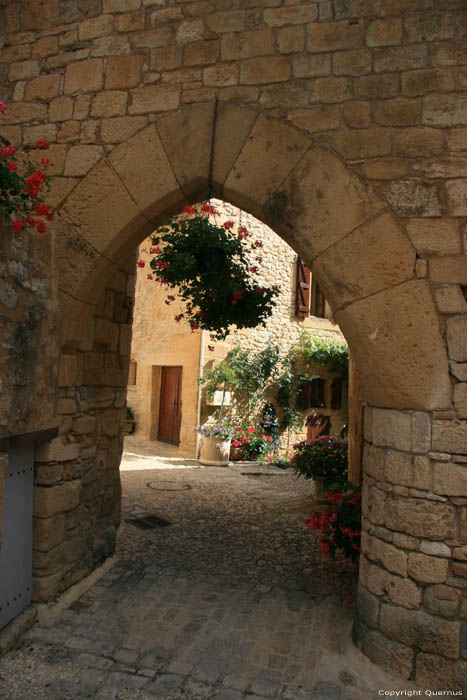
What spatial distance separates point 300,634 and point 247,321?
8.34 feet

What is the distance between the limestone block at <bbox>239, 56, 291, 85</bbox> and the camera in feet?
9.08

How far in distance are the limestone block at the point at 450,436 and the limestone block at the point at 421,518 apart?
11.4 inches

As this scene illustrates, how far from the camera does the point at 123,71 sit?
3016mm

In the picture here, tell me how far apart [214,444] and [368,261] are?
644 centimetres

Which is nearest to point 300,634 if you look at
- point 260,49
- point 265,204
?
point 265,204

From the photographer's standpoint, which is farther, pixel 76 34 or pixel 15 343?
pixel 76 34

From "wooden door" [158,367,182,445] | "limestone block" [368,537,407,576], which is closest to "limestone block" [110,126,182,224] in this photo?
"limestone block" [368,537,407,576]

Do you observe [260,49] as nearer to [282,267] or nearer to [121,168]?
[121,168]

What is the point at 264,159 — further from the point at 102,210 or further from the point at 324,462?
the point at 324,462

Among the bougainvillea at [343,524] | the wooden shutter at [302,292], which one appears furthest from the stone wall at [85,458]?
the wooden shutter at [302,292]

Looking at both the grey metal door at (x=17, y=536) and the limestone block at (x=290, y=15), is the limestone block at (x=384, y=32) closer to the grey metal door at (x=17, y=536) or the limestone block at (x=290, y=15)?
the limestone block at (x=290, y=15)

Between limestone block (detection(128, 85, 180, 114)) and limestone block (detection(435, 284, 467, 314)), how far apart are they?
1.99 m

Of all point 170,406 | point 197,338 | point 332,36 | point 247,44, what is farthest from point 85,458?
point 170,406

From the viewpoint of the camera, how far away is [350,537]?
3250 mm
